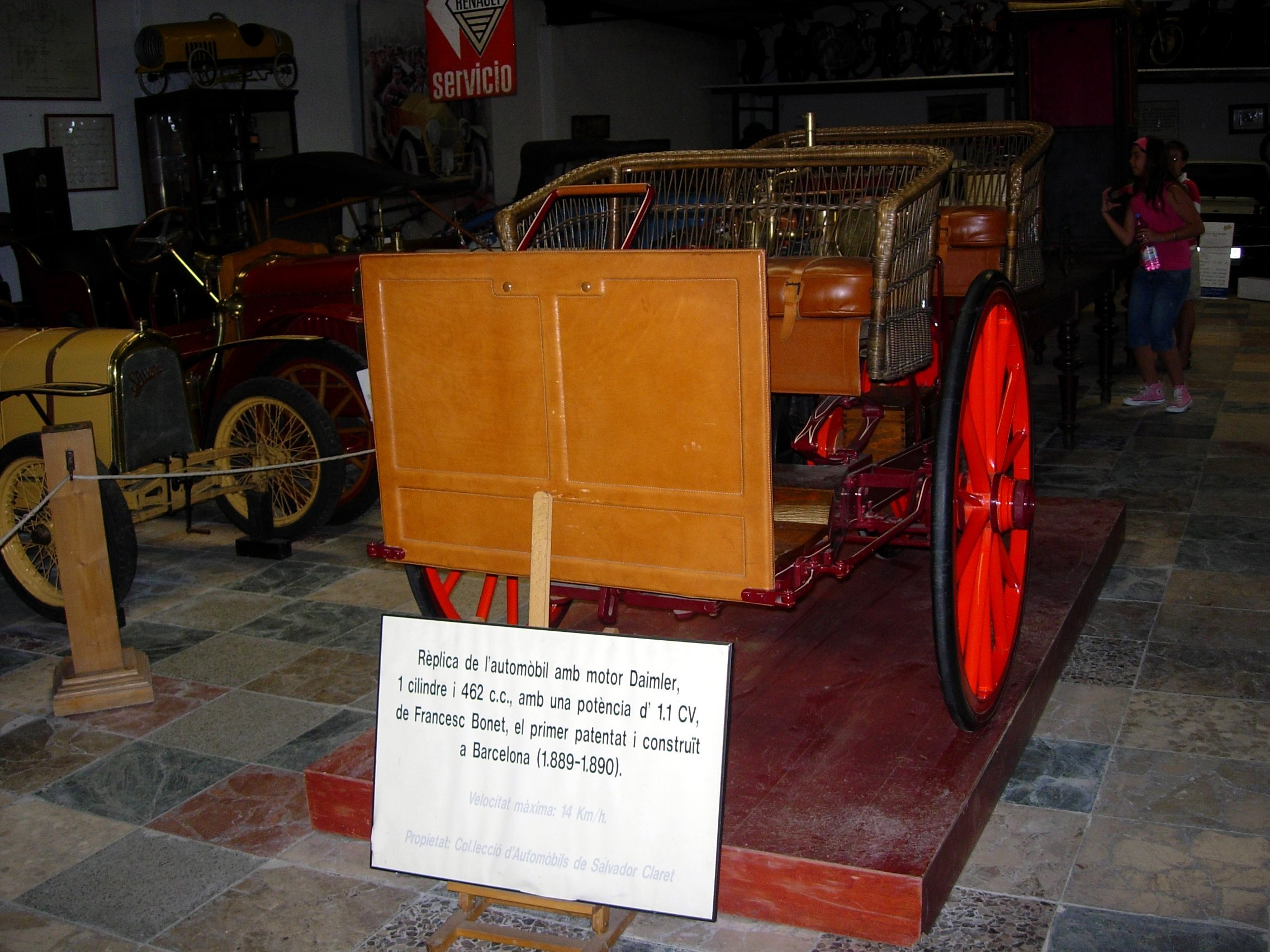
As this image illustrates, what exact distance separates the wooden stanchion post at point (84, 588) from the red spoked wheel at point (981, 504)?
2.42m

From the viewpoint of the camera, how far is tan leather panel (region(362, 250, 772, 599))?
A: 227 centimetres

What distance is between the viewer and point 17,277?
344 inches

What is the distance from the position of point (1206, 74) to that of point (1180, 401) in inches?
399

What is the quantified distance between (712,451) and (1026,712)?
128 cm

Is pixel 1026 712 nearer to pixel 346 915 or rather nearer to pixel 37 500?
pixel 346 915

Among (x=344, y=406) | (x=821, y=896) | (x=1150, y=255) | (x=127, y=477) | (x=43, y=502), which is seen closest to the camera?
(x=821, y=896)

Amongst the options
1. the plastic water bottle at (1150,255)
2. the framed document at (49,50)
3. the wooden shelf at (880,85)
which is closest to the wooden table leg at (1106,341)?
the plastic water bottle at (1150,255)

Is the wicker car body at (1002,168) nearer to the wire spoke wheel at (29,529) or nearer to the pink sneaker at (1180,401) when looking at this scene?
the pink sneaker at (1180,401)

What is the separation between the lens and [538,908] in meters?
2.48

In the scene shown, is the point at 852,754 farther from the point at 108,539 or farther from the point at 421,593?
the point at 108,539

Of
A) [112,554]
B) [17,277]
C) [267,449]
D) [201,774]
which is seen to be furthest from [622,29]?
[201,774]

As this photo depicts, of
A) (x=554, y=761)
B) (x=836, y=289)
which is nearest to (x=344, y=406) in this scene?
(x=836, y=289)

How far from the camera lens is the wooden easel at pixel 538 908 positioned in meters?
2.28

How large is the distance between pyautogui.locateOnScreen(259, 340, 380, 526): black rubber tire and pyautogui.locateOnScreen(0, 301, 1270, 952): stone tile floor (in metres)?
0.36
